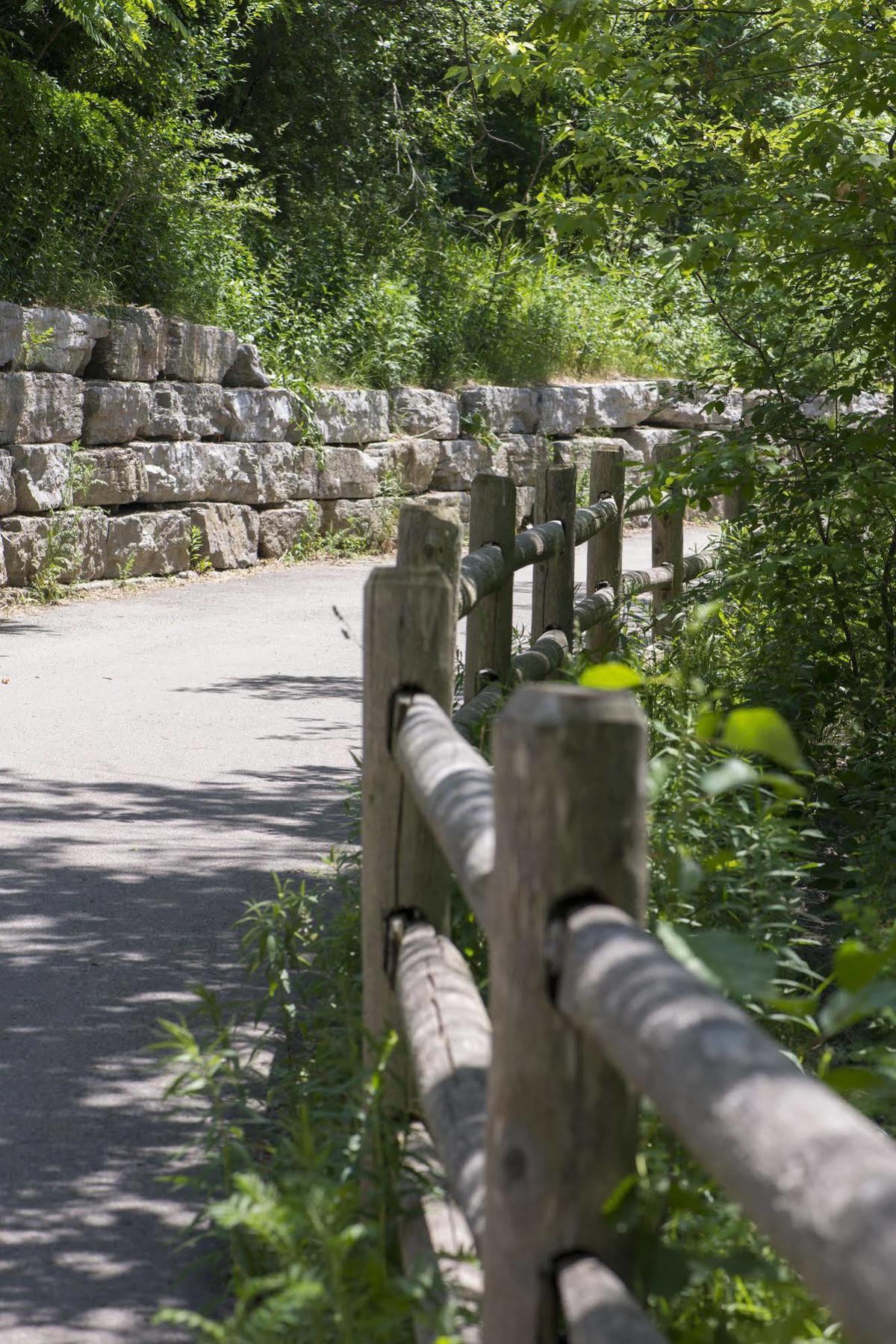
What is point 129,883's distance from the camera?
4715mm

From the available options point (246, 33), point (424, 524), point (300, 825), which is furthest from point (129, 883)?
point (246, 33)

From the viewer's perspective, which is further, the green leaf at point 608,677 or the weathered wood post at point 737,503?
the weathered wood post at point 737,503

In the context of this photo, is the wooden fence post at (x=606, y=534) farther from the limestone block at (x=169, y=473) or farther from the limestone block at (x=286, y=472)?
the limestone block at (x=286, y=472)

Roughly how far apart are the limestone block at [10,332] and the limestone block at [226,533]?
2363mm

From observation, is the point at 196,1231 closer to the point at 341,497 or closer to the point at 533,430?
the point at 341,497

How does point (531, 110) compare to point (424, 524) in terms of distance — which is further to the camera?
point (531, 110)

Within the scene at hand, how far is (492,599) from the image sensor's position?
490 centimetres

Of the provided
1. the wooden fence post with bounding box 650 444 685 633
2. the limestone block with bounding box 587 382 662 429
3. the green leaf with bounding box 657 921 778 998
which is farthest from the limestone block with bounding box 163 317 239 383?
the green leaf with bounding box 657 921 778 998

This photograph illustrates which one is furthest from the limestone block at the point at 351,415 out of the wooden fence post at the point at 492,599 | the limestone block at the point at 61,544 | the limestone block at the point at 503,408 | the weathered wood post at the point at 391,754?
the weathered wood post at the point at 391,754

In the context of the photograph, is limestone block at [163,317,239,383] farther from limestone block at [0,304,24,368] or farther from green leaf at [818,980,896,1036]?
green leaf at [818,980,896,1036]

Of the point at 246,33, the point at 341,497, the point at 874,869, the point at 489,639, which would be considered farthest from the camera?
the point at 246,33

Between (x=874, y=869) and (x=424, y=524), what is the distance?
2072 millimetres

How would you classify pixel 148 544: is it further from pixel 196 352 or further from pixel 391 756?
pixel 391 756

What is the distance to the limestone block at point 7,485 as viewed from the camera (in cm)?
980
